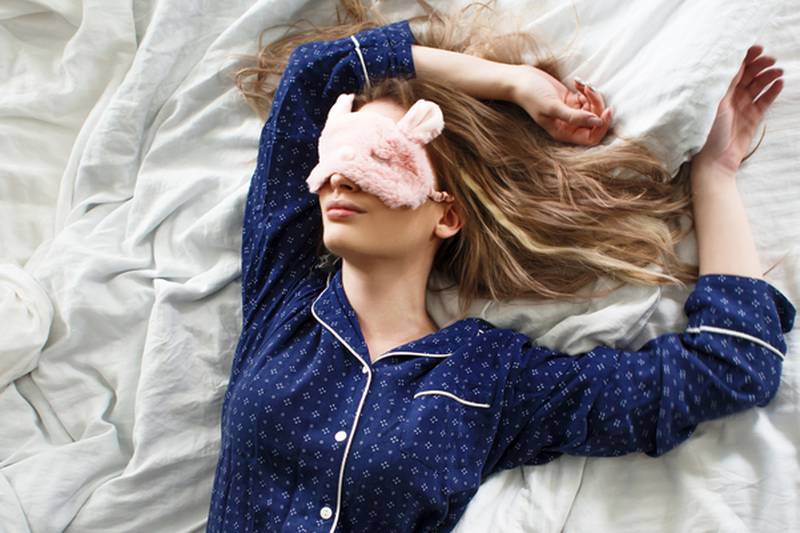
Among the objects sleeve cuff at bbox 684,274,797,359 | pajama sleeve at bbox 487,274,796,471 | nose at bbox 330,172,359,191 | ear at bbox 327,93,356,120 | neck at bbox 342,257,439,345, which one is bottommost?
pajama sleeve at bbox 487,274,796,471

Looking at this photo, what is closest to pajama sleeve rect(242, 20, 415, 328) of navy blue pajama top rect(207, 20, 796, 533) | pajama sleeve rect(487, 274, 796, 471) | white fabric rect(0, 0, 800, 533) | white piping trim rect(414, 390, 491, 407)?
navy blue pajama top rect(207, 20, 796, 533)

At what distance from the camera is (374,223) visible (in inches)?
41.9

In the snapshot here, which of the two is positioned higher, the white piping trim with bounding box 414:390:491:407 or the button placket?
the white piping trim with bounding box 414:390:491:407

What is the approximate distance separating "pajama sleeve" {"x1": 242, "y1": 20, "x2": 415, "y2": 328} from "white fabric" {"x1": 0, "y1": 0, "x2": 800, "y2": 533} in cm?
11

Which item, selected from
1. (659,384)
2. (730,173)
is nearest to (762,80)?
(730,173)

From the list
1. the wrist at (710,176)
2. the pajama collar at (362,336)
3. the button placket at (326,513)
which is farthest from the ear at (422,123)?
the button placket at (326,513)

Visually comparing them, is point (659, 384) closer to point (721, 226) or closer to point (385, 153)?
point (721, 226)

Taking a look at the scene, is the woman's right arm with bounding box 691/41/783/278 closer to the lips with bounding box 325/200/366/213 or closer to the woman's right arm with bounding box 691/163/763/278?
the woman's right arm with bounding box 691/163/763/278

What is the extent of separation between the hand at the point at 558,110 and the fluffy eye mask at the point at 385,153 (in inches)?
6.4

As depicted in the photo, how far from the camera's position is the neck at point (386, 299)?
1.16 meters

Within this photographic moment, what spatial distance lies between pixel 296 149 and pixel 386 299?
26cm

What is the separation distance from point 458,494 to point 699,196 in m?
0.54

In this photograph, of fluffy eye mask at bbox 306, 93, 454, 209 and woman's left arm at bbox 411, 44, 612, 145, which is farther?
woman's left arm at bbox 411, 44, 612, 145

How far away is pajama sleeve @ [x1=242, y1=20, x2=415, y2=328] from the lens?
3.94 ft
